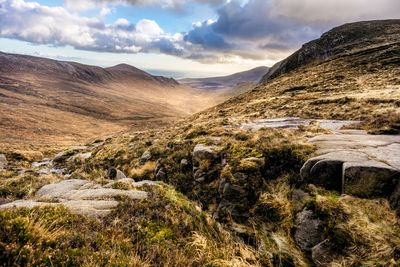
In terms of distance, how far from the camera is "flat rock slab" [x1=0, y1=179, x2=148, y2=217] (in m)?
4.07

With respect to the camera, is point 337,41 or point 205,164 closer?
point 205,164

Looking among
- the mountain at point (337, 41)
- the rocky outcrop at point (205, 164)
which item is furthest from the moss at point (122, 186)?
the mountain at point (337, 41)

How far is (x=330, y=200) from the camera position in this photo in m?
3.95

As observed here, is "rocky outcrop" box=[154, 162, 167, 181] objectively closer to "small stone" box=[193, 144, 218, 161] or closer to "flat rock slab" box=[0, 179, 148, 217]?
"small stone" box=[193, 144, 218, 161]

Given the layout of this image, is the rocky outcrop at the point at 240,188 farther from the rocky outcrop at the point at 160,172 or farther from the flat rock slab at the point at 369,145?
the rocky outcrop at the point at 160,172

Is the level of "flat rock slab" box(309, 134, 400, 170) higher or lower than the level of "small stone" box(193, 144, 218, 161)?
higher

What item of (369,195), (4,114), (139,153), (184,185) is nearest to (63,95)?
(4,114)

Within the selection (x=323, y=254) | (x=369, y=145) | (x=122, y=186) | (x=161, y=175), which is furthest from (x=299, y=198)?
(x=161, y=175)

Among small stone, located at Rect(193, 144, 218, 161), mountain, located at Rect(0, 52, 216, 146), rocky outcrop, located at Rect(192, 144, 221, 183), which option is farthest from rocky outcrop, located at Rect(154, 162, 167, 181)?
mountain, located at Rect(0, 52, 216, 146)

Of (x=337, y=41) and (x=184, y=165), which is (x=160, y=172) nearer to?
(x=184, y=165)

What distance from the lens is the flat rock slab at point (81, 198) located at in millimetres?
4074

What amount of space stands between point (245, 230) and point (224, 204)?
1073mm

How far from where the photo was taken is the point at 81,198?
17.4ft

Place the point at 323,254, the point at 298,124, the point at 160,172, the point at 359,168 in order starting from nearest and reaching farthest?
1. the point at 323,254
2. the point at 359,168
3. the point at 160,172
4. the point at 298,124
